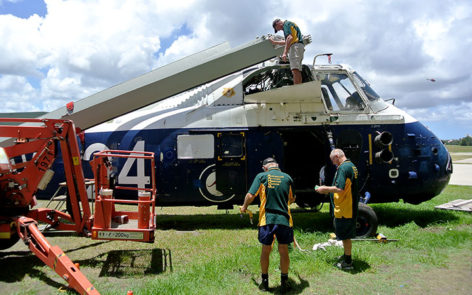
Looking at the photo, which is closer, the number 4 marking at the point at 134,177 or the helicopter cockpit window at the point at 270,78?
the number 4 marking at the point at 134,177

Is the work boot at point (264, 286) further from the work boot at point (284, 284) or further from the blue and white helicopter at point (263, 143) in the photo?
the blue and white helicopter at point (263, 143)

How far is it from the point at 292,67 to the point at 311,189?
3032 millimetres

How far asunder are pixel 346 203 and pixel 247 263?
1.93 metres

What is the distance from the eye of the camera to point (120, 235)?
19.2ft

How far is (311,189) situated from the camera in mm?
8461

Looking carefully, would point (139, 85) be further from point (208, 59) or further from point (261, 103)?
point (261, 103)

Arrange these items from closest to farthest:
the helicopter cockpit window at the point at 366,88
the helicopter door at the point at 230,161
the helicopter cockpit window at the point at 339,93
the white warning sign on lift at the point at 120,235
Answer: the white warning sign on lift at the point at 120,235 < the helicopter door at the point at 230,161 < the helicopter cockpit window at the point at 339,93 < the helicopter cockpit window at the point at 366,88

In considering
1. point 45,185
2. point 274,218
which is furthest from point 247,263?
point 45,185

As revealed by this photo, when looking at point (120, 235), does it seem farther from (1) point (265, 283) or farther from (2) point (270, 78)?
(2) point (270, 78)

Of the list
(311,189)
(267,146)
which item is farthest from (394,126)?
(267,146)

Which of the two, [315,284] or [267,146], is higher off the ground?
[267,146]

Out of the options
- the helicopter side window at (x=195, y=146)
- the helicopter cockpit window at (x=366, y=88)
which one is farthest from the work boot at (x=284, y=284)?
the helicopter cockpit window at (x=366, y=88)

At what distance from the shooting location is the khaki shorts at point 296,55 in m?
7.88

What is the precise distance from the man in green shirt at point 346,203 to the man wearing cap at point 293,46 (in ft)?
10.7
